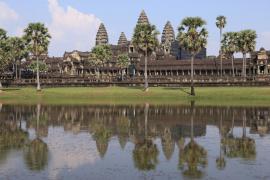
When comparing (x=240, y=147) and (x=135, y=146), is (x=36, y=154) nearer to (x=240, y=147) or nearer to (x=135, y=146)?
(x=135, y=146)

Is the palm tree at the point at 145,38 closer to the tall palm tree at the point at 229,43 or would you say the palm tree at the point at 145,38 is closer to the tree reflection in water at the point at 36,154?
the tall palm tree at the point at 229,43

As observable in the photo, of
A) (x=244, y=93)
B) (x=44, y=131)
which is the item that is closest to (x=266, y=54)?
(x=244, y=93)

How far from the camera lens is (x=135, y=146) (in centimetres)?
3177

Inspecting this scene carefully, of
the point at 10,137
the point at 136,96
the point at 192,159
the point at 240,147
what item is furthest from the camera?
the point at 136,96

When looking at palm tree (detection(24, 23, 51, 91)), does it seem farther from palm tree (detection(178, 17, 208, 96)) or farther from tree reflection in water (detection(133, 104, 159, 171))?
tree reflection in water (detection(133, 104, 159, 171))

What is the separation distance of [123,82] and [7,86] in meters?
28.7

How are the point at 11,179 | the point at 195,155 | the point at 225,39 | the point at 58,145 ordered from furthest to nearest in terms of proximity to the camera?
the point at 225,39
the point at 58,145
the point at 195,155
the point at 11,179

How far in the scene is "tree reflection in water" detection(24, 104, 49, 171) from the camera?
25047mm

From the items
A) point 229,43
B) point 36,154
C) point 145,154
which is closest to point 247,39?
point 229,43

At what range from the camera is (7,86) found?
118 meters

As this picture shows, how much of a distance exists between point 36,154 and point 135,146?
6.60m

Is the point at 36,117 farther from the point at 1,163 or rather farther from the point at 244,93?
the point at 244,93


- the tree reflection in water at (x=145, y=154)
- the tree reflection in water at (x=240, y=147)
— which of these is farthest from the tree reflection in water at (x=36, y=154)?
the tree reflection in water at (x=240, y=147)

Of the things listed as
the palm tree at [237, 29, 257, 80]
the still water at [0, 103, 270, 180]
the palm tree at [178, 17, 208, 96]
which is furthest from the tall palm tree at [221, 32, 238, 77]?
the still water at [0, 103, 270, 180]
